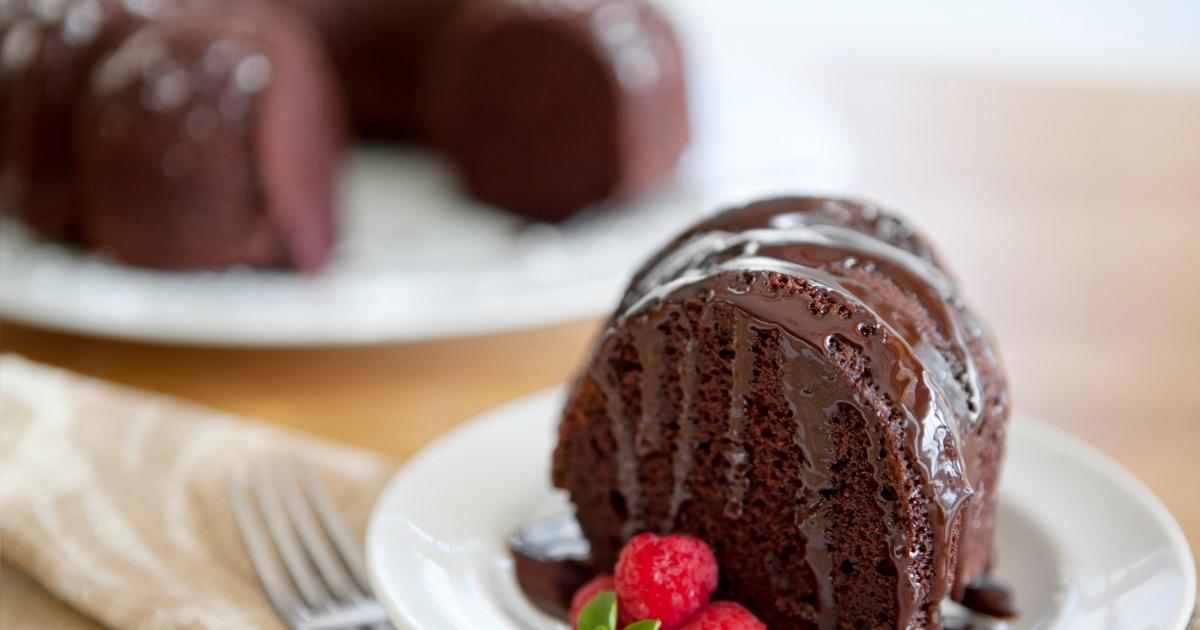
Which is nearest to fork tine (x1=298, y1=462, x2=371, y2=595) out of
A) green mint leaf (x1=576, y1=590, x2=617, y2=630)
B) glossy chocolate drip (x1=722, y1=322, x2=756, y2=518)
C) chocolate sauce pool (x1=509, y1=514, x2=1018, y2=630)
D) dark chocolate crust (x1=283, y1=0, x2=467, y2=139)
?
chocolate sauce pool (x1=509, y1=514, x2=1018, y2=630)

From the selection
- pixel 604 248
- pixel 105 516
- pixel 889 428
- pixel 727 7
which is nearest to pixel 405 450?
pixel 105 516

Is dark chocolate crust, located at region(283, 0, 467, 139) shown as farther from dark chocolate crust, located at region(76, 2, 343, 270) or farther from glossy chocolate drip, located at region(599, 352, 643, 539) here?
glossy chocolate drip, located at region(599, 352, 643, 539)

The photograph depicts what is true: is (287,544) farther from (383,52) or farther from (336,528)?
(383,52)

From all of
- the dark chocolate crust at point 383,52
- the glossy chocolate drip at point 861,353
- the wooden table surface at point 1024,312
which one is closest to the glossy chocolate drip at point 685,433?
the glossy chocolate drip at point 861,353

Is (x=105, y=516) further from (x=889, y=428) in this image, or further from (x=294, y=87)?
(x=294, y=87)

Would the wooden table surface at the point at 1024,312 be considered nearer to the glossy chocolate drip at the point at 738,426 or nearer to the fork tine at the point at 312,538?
the fork tine at the point at 312,538
